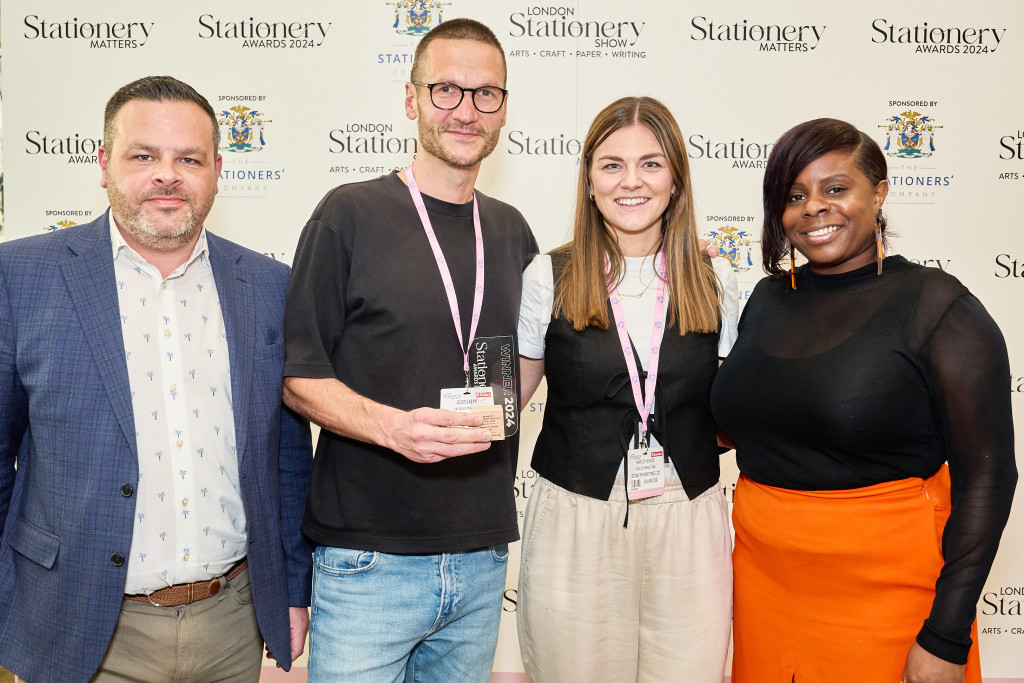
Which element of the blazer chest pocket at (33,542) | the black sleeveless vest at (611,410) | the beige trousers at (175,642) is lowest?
the beige trousers at (175,642)

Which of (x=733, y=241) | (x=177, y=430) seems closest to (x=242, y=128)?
(x=177, y=430)

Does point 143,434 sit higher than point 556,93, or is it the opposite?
point 556,93

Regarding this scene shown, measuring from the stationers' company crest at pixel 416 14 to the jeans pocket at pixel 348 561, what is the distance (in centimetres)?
293

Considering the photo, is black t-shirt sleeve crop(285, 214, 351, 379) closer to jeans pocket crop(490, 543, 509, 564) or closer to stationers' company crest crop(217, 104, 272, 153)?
jeans pocket crop(490, 543, 509, 564)

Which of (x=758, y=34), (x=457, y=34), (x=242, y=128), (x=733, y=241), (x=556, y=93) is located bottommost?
(x=733, y=241)

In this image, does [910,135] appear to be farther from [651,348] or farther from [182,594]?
[182,594]

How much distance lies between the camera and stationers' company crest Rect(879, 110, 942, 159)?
3980 mm

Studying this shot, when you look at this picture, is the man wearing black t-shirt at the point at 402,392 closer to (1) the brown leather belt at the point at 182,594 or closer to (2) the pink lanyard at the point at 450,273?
(2) the pink lanyard at the point at 450,273

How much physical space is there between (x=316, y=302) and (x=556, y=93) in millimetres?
2462

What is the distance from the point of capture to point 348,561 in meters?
1.92

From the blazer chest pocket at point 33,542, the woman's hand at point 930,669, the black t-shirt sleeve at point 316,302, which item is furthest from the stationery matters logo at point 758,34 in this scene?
the blazer chest pocket at point 33,542

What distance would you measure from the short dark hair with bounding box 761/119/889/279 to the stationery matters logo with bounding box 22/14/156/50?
3.44m

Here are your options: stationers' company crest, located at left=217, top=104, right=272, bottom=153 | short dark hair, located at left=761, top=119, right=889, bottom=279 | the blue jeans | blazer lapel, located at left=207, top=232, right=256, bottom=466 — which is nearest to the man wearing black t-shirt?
the blue jeans

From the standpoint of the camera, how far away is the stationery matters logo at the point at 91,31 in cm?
391
